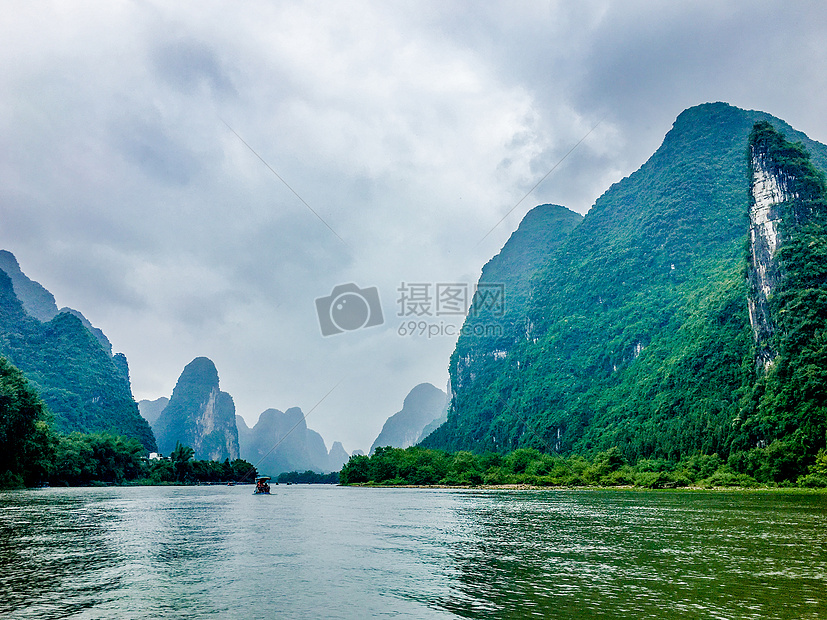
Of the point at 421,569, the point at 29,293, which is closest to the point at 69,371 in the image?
the point at 29,293

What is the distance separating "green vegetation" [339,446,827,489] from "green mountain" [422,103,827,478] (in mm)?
3719

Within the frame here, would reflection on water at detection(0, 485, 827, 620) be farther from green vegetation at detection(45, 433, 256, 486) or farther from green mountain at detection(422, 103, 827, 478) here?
green vegetation at detection(45, 433, 256, 486)

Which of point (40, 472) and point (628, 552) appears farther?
point (40, 472)

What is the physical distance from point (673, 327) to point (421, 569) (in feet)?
370

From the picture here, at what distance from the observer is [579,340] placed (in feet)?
466

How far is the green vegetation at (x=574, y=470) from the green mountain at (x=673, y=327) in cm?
372

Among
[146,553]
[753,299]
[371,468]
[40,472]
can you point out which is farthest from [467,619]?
[371,468]

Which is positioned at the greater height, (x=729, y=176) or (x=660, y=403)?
(x=729, y=176)

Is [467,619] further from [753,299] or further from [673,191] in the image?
[673,191]

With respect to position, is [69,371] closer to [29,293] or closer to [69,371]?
[69,371]

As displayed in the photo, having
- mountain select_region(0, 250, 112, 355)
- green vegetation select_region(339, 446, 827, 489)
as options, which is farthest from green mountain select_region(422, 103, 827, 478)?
mountain select_region(0, 250, 112, 355)

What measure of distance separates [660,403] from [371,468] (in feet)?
188

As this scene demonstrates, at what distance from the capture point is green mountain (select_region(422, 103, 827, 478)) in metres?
76.4

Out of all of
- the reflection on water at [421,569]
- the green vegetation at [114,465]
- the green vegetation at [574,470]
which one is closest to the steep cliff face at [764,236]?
the green vegetation at [574,470]
